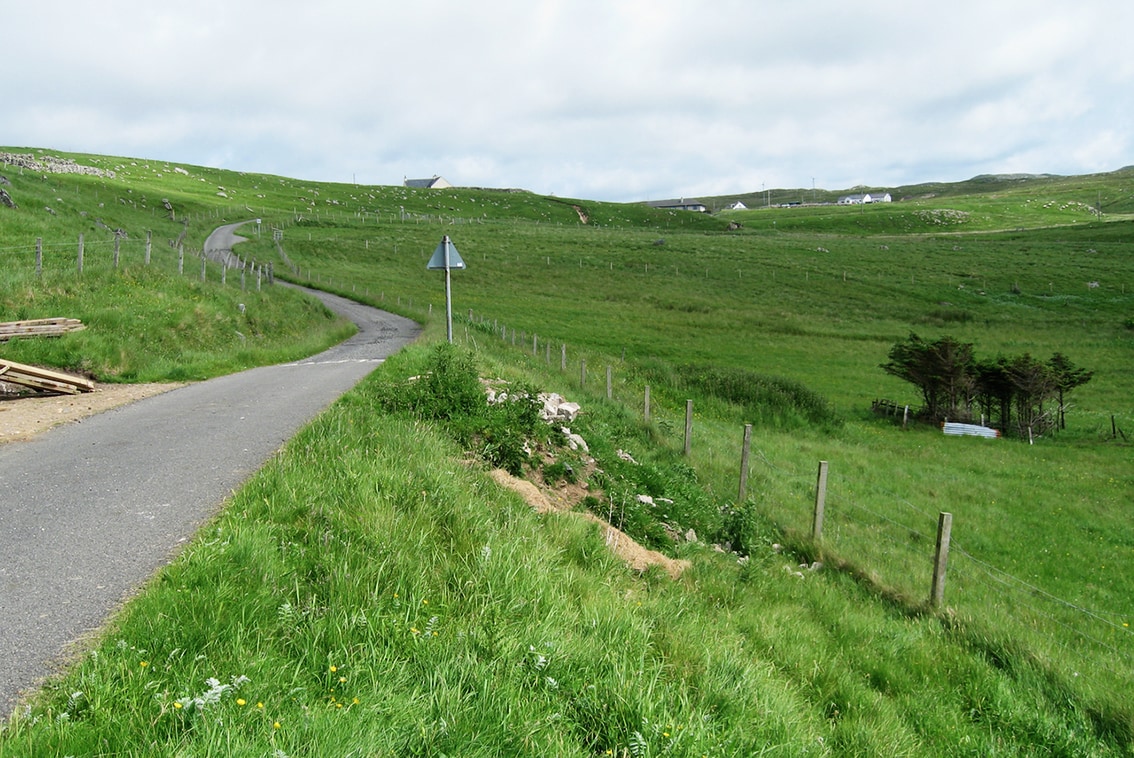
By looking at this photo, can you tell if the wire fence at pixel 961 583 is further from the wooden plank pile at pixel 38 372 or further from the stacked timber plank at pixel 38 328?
the stacked timber plank at pixel 38 328

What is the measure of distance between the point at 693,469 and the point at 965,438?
61.9 ft

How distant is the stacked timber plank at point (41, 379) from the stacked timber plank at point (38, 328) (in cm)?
199

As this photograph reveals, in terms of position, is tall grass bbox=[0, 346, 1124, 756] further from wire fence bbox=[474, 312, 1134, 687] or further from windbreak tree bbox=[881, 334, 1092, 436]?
windbreak tree bbox=[881, 334, 1092, 436]

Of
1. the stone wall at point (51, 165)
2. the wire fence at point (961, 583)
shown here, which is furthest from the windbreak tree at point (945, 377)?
the stone wall at point (51, 165)

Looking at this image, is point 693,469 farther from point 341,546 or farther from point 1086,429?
point 1086,429

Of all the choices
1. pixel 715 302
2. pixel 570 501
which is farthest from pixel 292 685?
pixel 715 302

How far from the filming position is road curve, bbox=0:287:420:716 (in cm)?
419

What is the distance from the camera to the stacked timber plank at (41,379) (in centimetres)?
1180

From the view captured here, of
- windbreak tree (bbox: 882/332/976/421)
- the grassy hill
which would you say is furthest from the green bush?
windbreak tree (bbox: 882/332/976/421)

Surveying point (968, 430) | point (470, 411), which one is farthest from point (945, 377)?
point (470, 411)

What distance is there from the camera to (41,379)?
12.2 meters

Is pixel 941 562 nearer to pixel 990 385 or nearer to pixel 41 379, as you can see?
pixel 41 379

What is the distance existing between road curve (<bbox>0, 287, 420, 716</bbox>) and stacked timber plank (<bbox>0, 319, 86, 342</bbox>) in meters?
4.16

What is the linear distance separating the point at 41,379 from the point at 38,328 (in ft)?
9.23
